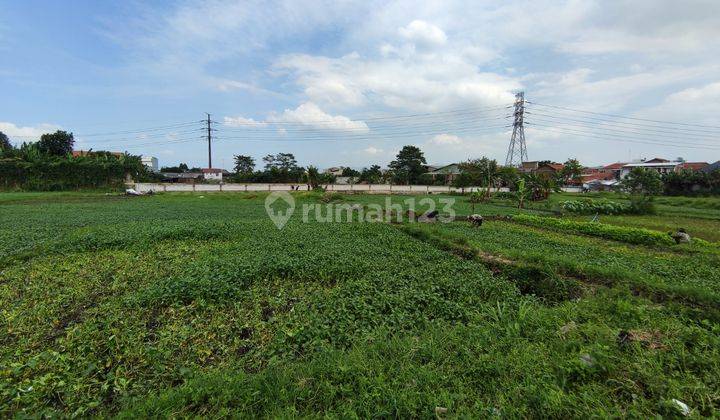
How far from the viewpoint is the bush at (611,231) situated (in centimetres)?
1130

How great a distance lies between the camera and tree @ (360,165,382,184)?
184 ft

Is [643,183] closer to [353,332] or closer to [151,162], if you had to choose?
[353,332]

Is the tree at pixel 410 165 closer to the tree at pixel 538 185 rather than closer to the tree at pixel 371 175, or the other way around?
the tree at pixel 371 175

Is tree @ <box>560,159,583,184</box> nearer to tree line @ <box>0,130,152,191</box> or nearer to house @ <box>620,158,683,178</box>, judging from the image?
house @ <box>620,158,683,178</box>

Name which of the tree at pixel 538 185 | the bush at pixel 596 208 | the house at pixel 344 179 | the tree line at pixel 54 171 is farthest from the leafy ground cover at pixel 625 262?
the house at pixel 344 179

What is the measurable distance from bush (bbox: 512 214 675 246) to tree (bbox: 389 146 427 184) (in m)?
39.5

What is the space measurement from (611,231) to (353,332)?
41.7 ft

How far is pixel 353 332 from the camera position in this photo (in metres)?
4.75

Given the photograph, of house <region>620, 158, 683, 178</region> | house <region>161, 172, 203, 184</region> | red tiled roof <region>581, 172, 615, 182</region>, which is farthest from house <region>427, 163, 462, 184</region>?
house <region>161, 172, 203, 184</region>

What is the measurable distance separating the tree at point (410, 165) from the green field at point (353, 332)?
153ft

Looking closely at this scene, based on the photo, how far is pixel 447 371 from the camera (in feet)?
11.7

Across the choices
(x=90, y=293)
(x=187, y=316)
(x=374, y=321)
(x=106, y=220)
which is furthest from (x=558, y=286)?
(x=106, y=220)

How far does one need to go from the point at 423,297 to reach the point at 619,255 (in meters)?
7.26

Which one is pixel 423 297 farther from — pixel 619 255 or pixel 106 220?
pixel 106 220
